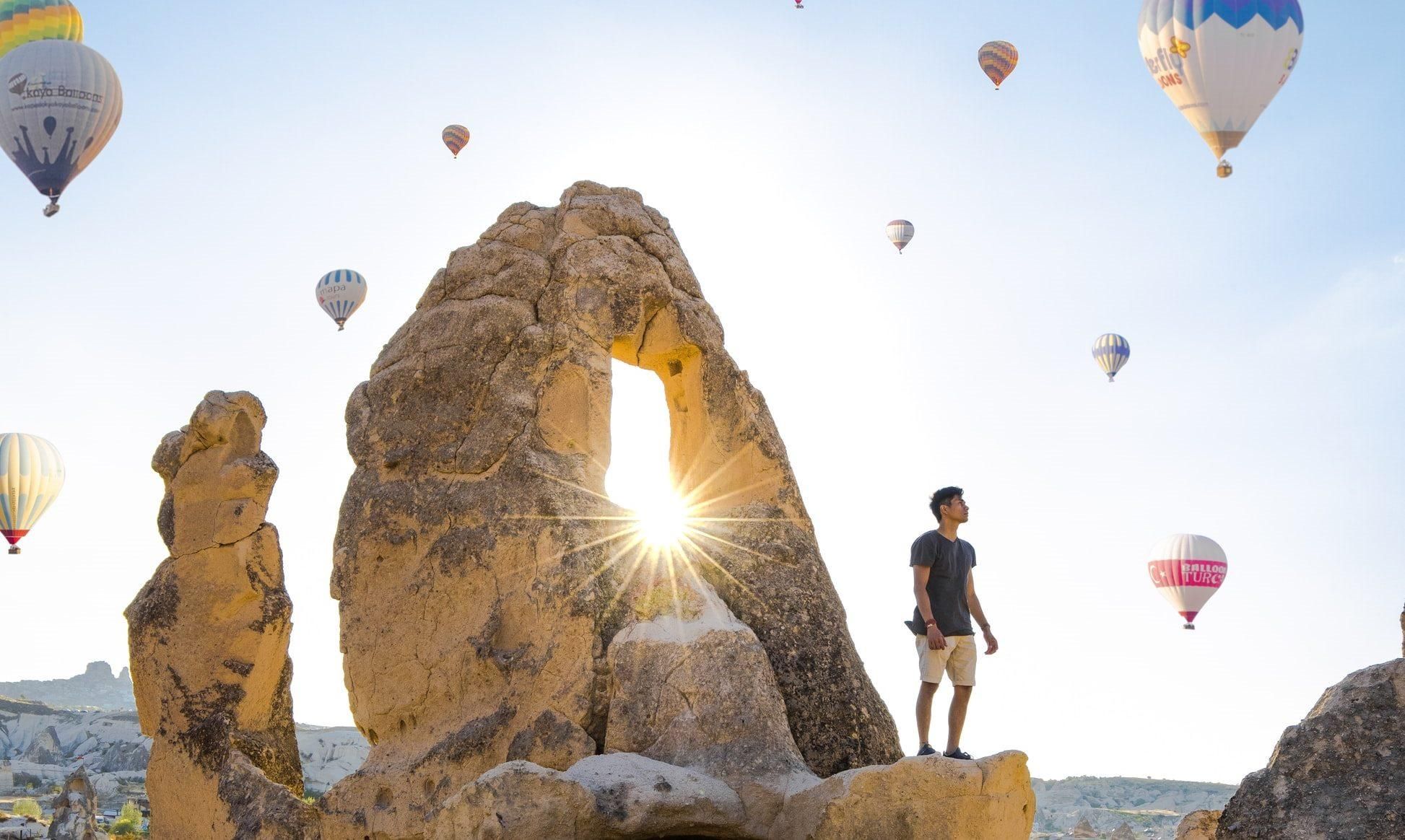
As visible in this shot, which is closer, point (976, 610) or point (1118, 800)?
point (976, 610)

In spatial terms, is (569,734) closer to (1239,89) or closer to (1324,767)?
(1324,767)

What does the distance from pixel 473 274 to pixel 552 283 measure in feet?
1.99

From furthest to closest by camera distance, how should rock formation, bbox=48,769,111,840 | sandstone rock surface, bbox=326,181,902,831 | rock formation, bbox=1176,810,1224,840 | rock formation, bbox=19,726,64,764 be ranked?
rock formation, bbox=19,726,64,764, rock formation, bbox=48,769,111,840, rock formation, bbox=1176,810,1224,840, sandstone rock surface, bbox=326,181,902,831

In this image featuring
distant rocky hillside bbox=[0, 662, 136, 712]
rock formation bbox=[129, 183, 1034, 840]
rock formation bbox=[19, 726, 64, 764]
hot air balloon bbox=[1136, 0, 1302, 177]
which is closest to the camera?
rock formation bbox=[129, 183, 1034, 840]

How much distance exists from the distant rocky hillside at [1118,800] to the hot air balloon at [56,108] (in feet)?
97.2

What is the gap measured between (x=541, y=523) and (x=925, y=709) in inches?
105

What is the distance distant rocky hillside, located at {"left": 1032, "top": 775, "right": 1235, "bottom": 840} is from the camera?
143 feet

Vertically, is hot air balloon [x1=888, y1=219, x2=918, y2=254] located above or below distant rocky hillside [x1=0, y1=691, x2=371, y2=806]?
above

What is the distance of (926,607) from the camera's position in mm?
8375

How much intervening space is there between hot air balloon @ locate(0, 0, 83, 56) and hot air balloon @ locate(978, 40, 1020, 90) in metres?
19.0

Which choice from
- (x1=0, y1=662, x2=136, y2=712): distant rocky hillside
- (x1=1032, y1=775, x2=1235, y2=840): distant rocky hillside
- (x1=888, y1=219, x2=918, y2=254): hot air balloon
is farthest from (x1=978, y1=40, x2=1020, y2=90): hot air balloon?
(x1=0, y1=662, x2=136, y2=712): distant rocky hillside

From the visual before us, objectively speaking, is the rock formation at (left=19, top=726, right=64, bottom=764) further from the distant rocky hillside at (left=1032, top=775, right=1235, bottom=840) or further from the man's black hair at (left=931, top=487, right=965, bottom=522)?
the man's black hair at (left=931, top=487, right=965, bottom=522)

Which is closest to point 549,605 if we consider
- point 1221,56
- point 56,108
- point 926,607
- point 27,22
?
point 926,607

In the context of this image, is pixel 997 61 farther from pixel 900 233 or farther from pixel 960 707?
pixel 960 707
